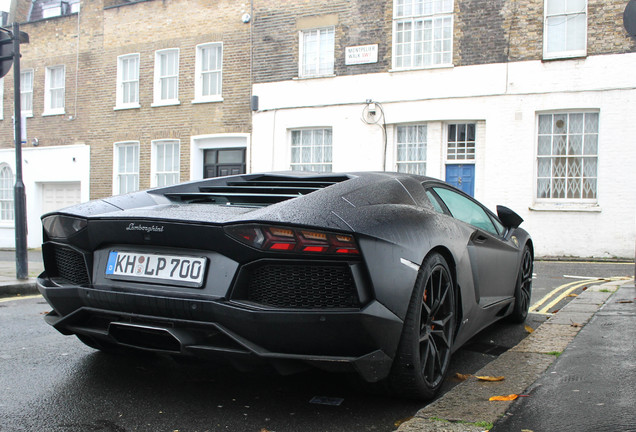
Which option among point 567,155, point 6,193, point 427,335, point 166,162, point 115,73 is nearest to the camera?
point 427,335

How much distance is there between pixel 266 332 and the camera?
279 cm

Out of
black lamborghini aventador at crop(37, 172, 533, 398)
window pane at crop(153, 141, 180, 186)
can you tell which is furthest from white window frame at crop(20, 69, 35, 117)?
black lamborghini aventador at crop(37, 172, 533, 398)

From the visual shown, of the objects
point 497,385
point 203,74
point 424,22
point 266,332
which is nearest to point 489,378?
point 497,385

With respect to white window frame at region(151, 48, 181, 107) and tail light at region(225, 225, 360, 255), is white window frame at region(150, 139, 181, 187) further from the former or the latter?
tail light at region(225, 225, 360, 255)

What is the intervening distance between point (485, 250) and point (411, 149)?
12.5 m

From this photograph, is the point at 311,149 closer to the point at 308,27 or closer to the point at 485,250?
the point at 308,27

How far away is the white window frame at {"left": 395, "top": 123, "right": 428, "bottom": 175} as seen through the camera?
16.4 metres

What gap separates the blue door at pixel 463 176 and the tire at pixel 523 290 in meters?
10.4

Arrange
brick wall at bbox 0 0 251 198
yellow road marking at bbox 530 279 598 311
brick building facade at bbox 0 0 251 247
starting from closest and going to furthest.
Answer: yellow road marking at bbox 530 279 598 311 < brick wall at bbox 0 0 251 198 < brick building facade at bbox 0 0 251 247

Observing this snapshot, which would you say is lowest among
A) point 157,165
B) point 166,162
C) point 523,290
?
point 523,290

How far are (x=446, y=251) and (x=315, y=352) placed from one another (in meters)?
1.11

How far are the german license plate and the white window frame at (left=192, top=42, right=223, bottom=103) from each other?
16402 millimetres

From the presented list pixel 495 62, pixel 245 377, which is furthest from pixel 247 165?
pixel 245 377

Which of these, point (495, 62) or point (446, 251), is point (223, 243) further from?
point (495, 62)
